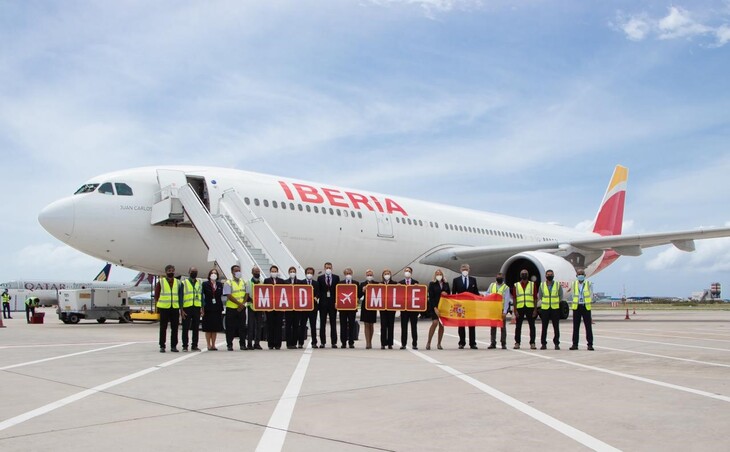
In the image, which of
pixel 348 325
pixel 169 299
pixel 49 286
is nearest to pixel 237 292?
pixel 169 299

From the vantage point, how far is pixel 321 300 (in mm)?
12094

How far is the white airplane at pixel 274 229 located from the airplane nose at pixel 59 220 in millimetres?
23

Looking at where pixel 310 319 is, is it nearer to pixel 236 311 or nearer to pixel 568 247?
pixel 236 311

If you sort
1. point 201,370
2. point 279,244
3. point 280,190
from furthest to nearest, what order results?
point 280,190 < point 279,244 < point 201,370

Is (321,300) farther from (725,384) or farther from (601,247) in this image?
(601,247)

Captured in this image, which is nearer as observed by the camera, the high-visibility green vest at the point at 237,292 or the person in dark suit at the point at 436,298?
the high-visibility green vest at the point at 237,292

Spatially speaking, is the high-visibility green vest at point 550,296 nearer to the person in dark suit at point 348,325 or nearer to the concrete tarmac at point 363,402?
the concrete tarmac at point 363,402

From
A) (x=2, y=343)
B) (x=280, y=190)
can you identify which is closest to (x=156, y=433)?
(x=2, y=343)

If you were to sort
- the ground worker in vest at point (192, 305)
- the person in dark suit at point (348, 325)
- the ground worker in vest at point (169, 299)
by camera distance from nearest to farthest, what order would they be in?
the ground worker in vest at point (169, 299)
the ground worker in vest at point (192, 305)
the person in dark suit at point (348, 325)

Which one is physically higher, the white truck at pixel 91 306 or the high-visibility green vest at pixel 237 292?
the high-visibility green vest at pixel 237 292

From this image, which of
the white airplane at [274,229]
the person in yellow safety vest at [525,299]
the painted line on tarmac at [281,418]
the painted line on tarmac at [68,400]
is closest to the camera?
the painted line on tarmac at [281,418]

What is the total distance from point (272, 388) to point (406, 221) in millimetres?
17020

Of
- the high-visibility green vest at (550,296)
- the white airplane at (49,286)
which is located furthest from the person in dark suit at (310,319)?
the white airplane at (49,286)

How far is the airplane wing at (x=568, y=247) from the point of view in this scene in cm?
2289
